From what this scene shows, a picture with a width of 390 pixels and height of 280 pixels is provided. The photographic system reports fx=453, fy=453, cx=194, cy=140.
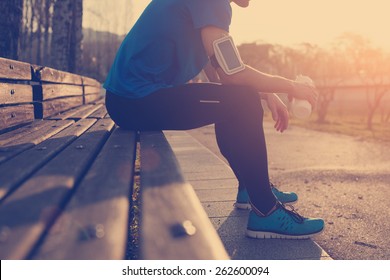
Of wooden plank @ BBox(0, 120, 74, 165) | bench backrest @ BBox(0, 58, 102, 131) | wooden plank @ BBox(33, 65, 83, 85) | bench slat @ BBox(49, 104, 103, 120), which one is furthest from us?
bench slat @ BBox(49, 104, 103, 120)

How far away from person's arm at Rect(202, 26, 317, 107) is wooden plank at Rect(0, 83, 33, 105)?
3.99 feet

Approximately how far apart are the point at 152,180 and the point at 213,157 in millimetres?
3977

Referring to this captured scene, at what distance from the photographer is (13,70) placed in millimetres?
2857

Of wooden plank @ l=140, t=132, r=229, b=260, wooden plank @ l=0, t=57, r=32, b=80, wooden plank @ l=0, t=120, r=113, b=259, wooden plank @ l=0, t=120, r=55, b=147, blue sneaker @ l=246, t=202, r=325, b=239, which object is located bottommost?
blue sneaker @ l=246, t=202, r=325, b=239

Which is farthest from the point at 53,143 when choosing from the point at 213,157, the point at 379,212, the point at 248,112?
the point at 213,157

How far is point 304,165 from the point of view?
5824 mm

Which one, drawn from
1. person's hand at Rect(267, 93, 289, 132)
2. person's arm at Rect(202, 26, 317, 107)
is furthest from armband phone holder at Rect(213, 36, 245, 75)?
person's hand at Rect(267, 93, 289, 132)

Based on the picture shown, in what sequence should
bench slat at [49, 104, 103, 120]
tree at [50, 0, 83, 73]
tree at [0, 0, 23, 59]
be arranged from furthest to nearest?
tree at [50, 0, 83, 73]
tree at [0, 0, 23, 59]
bench slat at [49, 104, 103, 120]

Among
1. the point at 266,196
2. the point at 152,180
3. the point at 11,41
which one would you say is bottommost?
the point at 266,196

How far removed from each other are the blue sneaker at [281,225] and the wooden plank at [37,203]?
1.13m

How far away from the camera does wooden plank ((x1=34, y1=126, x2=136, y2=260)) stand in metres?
0.89

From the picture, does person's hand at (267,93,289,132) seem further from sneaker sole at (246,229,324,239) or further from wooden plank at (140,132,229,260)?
wooden plank at (140,132,229,260)

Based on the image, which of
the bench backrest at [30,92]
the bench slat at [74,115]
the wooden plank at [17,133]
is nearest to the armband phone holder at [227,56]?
the wooden plank at [17,133]
